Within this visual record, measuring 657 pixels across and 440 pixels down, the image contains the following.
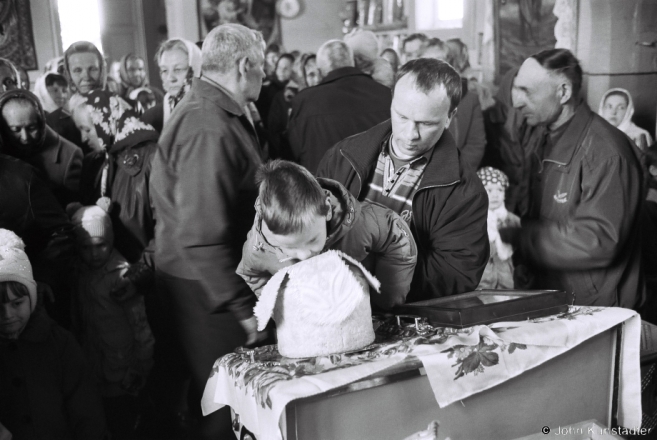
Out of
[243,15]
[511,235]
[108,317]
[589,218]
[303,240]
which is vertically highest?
[243,15]

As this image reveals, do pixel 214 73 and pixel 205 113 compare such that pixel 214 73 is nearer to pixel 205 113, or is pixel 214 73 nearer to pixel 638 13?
pixel 205 113

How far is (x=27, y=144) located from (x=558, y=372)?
9.34ft

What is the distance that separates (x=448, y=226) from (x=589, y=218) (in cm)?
88

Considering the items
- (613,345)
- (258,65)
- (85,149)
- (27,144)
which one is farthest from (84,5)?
(613,345)

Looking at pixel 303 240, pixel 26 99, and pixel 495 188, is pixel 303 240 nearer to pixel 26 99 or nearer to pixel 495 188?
pixel 26 99

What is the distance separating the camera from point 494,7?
8703mm

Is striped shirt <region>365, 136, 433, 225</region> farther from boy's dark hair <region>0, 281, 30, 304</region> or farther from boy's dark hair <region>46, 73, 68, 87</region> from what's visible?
boy's dark hair <region>46, 73, 68, 87</region>

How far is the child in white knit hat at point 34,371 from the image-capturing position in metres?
2.54

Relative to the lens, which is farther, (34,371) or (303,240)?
(34,371)

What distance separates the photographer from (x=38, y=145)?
353 cm

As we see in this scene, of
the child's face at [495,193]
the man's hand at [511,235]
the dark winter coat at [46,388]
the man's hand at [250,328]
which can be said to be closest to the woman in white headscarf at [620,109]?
the child's face at [495,193]

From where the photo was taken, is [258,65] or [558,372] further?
[258,65]

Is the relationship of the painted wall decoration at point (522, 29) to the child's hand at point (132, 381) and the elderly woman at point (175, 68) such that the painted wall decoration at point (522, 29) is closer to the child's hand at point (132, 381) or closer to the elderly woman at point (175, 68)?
the elderly woman at point (175, 68)

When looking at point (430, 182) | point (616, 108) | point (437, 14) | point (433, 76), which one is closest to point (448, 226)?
point (430, 182)
